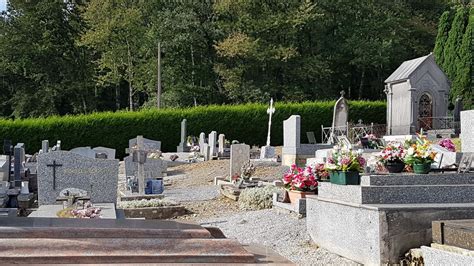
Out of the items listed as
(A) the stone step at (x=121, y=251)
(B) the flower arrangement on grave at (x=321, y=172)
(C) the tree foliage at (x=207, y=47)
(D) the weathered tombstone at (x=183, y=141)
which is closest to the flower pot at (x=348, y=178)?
(B) the flower arrangement on grave at (x=321, y=172)

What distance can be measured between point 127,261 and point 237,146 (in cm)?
1046

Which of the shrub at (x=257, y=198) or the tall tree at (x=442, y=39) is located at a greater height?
the tall tree at (x=442, y=39)

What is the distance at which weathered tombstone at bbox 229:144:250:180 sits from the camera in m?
15.3

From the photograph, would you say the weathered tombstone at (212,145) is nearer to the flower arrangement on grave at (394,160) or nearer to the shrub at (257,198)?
the shrub at (257,198)

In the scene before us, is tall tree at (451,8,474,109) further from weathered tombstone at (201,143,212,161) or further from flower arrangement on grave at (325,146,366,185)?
flower arrangement on grave at (325,146,366,185)

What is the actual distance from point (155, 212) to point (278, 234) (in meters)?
3.07

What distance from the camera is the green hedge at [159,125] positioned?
2791 cm

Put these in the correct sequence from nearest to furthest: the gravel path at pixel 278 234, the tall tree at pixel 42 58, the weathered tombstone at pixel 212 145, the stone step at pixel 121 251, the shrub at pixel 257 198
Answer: the stone step at pixel 121 251 < the gravel path at pixel 278 234 < the shrub at pixel 257 198 < the weathered tombstone at pixel 212 145 < the tall tree at pixel 42 58

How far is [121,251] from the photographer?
5078 mm

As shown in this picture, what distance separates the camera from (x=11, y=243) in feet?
16.1

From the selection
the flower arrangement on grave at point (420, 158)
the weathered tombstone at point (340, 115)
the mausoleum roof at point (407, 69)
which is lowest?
the flower arrangement on grave at point (420, 158)

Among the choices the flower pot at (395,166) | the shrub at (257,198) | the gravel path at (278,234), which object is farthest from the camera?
the shrub at (257,198)

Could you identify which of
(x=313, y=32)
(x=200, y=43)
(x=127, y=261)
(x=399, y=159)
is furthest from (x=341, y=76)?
(x=127, y=261)

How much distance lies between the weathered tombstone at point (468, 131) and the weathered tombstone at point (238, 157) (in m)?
6.38
